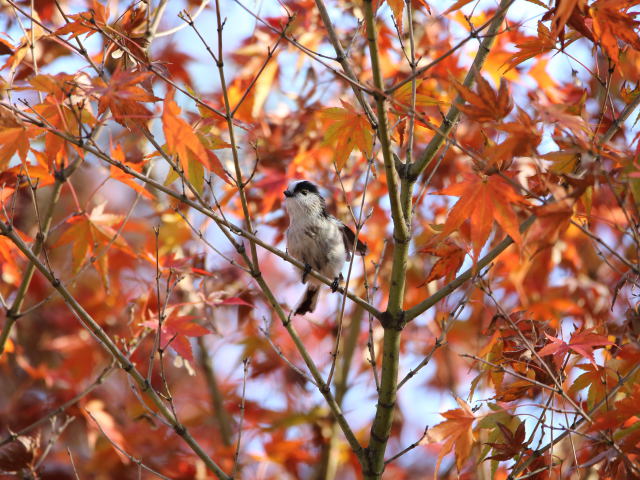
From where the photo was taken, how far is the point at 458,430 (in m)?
2.17

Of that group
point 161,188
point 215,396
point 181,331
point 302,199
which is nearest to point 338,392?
point 215,396

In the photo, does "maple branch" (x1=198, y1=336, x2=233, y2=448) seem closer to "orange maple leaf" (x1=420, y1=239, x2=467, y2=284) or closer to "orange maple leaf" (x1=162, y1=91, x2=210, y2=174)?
"orange maple leaf" (x1=420, y1=239, x2=467, y2=284)

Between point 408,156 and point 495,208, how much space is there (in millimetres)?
555

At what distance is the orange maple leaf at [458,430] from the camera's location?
215 centimetres

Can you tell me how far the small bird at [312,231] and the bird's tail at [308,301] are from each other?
0.30 m

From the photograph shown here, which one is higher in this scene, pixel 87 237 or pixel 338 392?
pixel 338 392

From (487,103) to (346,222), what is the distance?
283 cm

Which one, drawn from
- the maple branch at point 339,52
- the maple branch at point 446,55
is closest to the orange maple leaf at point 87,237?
the maple branch at point 339,52

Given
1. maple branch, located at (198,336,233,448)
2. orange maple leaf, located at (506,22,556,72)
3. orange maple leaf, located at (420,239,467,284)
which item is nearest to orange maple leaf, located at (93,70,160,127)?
orange maple leaf, located at (420,239,467,284)

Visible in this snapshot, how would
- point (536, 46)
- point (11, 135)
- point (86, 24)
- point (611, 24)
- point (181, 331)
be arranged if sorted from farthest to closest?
point (181, 331) < point (536, 46) < point (86, 24) < point (11, 135) < point (611, 24)

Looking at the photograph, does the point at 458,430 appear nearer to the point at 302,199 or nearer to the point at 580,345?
the point at 580,345

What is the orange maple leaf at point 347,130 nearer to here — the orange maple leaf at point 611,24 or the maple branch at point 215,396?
the orange maple leaf at point 611,24

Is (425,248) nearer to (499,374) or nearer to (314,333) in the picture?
(499,374)

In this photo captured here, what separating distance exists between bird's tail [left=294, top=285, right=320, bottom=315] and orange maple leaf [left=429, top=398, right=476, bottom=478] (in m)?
2.18
